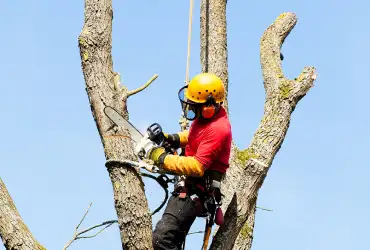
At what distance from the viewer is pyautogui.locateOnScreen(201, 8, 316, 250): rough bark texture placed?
5449 millimetres

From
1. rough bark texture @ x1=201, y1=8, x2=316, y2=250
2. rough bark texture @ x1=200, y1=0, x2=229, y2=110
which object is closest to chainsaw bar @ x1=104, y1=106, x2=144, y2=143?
rough bark texture @ x1=201, y1=8, x2=316, y2=250

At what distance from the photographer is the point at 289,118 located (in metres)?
6.42

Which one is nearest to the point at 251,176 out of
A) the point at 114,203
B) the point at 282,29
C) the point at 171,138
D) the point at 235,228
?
the point at 235,228

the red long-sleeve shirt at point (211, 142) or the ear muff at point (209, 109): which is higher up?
the ear muff at point (209, 109)

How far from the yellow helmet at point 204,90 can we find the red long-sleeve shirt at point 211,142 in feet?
0.49

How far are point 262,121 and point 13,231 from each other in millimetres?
2454

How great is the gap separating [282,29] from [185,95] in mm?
2862

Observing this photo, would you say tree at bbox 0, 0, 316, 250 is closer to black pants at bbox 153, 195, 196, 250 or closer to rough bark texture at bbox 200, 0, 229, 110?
→ black pants at bbox 153, 195, 196, 250

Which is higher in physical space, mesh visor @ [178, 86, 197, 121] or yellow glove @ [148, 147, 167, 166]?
mesh visor @ [178, 86, 197, 121]

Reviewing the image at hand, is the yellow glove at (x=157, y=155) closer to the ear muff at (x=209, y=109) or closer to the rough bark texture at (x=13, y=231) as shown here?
the ear muff at (x=209, y=109)

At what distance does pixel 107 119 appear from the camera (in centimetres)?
517

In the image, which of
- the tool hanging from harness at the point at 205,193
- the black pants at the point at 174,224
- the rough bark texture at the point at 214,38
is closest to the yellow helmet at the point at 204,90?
the tool hanging from harness at the point at 205,193

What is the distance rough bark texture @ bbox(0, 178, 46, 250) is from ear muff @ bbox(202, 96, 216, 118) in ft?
5.31

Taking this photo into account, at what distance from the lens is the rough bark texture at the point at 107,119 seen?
4879 mm
